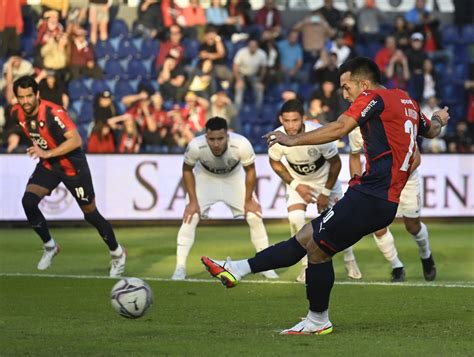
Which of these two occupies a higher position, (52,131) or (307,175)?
(52,131)

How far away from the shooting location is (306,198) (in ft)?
43.0

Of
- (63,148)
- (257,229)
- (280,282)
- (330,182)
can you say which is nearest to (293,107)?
(330,182)

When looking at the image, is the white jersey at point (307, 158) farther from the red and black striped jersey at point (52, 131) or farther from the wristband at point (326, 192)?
the red and black striped jersey at point (52, 131)

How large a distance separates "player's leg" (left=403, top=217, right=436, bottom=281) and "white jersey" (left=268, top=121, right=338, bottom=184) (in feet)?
3.73

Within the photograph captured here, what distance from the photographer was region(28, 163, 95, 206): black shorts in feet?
45.1

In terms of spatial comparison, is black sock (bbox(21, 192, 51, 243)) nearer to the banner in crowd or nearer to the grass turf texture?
the grass turf texture

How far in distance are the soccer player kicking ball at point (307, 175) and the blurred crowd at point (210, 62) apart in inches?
317

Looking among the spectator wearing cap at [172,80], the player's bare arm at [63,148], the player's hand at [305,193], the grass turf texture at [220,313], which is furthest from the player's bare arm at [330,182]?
the spectator wearing cap at [172,80]

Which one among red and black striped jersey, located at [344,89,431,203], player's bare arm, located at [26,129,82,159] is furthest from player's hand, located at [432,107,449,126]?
player's bare arm, located at [26,129,82,159]

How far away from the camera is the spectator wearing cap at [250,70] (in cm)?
2402

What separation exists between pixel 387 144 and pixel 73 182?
5.85 meters

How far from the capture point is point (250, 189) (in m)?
13.5

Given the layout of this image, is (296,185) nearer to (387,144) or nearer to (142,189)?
(387,144)

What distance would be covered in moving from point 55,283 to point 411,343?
5359 mm
